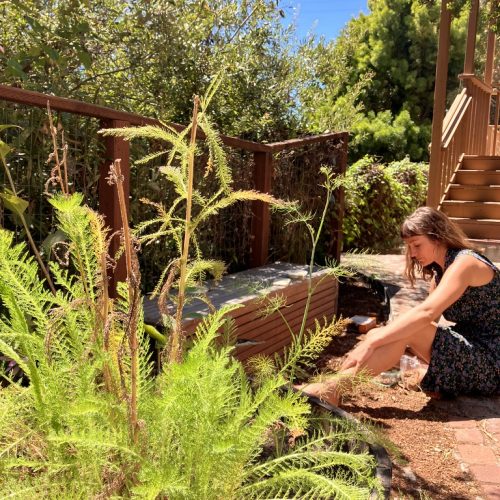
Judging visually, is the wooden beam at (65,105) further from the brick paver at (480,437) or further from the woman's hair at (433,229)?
the brick paver at (480,437)

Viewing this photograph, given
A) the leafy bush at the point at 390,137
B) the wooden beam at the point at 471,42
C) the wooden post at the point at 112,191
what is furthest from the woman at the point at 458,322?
the leafy bush at the point at 390,137

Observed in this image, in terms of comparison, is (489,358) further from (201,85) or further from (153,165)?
(201,85)

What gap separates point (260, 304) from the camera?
3.84m

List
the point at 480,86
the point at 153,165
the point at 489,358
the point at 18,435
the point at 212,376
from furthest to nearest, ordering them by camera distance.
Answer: the point at 480,86 → the point at 153,165 → the point at 489,358 → the point at 18,435 → the point at 212,376

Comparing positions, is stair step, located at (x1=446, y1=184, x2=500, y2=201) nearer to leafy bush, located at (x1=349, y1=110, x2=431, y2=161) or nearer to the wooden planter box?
the wooden planter box

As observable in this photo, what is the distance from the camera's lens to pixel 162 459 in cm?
134

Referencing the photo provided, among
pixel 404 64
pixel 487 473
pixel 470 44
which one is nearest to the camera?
pixel 487 473

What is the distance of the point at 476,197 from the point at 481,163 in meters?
0.83

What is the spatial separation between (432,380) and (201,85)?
3.36 meters

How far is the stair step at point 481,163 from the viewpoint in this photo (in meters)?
8.70

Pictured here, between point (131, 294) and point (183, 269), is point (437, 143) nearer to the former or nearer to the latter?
point (183, 269)

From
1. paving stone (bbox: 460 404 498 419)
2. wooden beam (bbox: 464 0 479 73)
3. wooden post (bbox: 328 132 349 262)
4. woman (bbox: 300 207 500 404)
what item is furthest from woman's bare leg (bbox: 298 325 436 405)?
wooden beam (bbox: 464 0 479 73)

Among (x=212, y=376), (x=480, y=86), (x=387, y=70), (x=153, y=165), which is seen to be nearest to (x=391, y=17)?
(x=387, y=70)

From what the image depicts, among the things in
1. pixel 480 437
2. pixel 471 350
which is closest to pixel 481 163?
pixel 471 350
